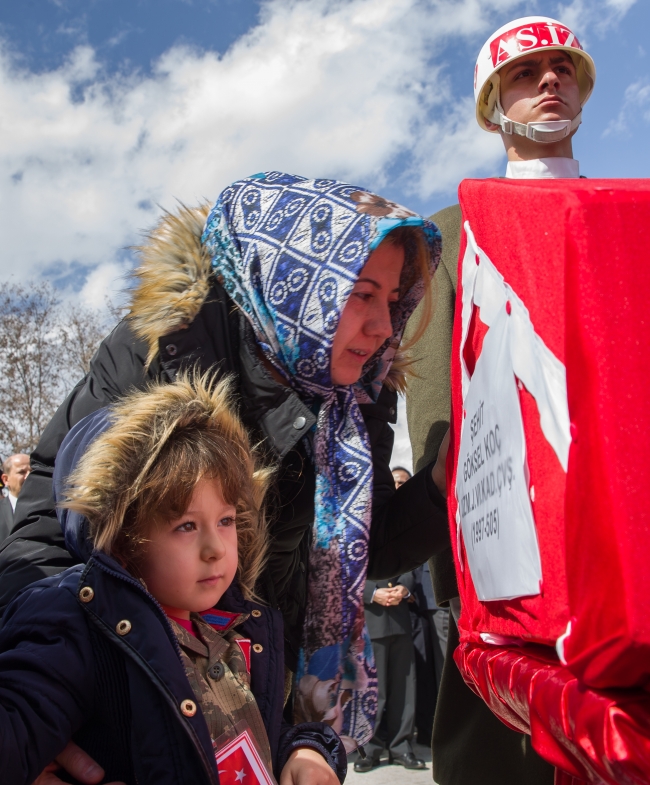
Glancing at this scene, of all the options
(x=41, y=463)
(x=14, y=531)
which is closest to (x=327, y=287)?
(x=41, y=463)

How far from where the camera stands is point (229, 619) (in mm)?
1510

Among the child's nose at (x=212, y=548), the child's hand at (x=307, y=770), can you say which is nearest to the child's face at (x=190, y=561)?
the child's nose at (x=212, y=548)

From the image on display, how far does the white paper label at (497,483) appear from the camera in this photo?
2.85ft

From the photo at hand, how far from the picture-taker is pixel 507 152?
202 cm

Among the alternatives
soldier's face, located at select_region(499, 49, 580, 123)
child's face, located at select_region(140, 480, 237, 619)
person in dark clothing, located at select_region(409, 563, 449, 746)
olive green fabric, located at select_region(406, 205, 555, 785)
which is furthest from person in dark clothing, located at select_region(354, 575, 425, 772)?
child's face, located at select_region(140, 480, 237, 619)

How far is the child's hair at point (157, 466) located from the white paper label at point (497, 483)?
1.81 ft

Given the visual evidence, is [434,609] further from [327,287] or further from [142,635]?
[142,635]

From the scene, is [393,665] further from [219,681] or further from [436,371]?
[219,681]

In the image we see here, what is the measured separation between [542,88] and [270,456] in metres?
1.16

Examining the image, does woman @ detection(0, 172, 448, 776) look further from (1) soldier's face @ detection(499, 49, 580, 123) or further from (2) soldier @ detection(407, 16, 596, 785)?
(1) soldier's face @ detection(499, 49, 580, 123)

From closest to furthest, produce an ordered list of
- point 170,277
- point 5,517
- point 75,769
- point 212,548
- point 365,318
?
point 75,769 < point 212,548 < point 170,277 < point 365,318 < point 5,517

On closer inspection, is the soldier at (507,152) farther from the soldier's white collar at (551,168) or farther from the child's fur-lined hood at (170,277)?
the child's fur-lined hood at (170,277)

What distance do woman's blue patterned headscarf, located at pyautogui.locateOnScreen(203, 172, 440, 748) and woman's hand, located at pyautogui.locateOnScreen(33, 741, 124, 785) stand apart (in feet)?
2.26

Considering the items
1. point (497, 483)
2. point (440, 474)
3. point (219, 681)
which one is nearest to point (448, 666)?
point (440, 474)
